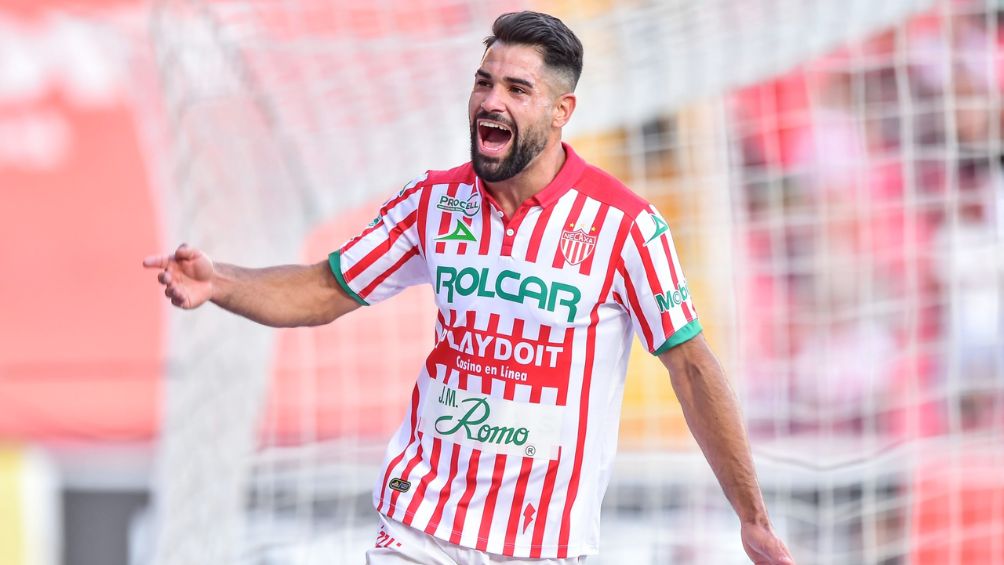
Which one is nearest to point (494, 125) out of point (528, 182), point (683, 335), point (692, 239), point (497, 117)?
point (497, 117)

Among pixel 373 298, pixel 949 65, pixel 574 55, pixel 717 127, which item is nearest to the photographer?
pixel 574 55

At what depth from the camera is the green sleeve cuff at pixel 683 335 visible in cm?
265

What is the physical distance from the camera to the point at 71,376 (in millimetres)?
8180

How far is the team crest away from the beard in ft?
0.61

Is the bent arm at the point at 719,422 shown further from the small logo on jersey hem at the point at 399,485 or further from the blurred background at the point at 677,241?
the blurred background at the point at 677,241

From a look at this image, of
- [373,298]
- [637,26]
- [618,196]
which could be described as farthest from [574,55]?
[637,26]

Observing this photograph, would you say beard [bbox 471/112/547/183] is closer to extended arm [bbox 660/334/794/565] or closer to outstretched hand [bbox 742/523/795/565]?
extended arm [bbox 660/334/794/565]

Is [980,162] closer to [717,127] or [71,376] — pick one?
[717,127]

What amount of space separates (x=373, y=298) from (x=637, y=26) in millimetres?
2213

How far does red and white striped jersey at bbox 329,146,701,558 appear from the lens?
8.76 ft

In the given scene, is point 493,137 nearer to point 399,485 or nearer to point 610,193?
point 610,193

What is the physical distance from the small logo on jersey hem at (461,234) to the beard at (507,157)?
179 millimetres

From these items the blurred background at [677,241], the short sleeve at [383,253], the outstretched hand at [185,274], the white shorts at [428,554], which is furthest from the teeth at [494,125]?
the blurred background at [677,241]

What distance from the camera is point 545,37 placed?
261cm
